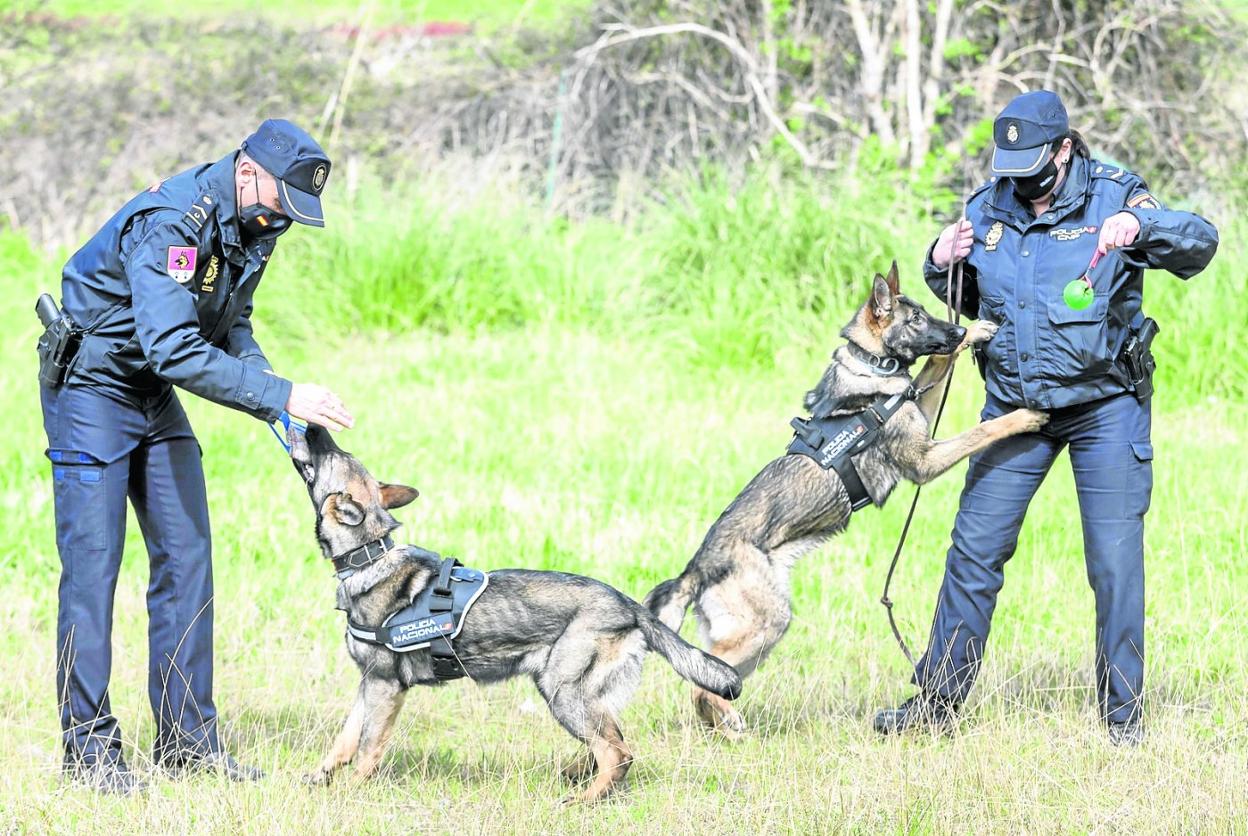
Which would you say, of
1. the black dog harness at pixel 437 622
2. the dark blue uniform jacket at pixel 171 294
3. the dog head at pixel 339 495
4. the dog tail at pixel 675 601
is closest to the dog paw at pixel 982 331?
the dog tail at pixel 675 601

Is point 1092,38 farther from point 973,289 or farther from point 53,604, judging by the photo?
point 53,604

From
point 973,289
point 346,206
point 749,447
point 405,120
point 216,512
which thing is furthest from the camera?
point 405,120

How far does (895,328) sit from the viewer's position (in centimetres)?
554

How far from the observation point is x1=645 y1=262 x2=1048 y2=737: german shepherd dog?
535 centimetres

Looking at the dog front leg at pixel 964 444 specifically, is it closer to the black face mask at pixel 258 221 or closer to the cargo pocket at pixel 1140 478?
the cargo pocket at pixel 1140 478

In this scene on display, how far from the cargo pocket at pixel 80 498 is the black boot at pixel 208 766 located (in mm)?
821

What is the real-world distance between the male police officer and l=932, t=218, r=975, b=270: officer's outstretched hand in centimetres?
233

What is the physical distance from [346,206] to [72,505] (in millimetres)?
8218

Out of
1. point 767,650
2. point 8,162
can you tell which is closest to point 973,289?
point 767,650

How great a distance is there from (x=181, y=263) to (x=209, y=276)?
0.64ft

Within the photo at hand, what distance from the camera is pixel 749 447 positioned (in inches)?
344

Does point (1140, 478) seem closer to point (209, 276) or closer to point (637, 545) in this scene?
point (637, 545)

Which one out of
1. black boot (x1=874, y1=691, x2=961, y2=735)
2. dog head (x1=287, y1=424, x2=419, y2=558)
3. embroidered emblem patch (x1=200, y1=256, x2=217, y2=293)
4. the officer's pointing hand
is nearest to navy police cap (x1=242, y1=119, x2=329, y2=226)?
embroidered emblem patch (x1=200, y1=256, x2=217, y2=293)

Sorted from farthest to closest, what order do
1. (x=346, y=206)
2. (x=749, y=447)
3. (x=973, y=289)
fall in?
(x=346, y=206)
(x=749, y=447)
(x=973, y=289)
